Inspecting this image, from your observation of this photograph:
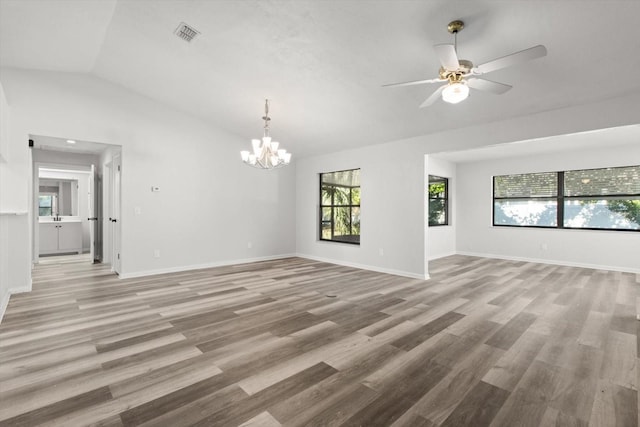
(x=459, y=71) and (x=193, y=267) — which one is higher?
(x=459, y=71)

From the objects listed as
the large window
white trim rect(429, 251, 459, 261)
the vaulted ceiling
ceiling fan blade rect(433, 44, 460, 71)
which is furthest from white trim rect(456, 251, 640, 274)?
ceiling fan blade rect(433, 44, 460, 71)

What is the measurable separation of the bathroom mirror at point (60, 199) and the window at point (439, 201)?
9976mm

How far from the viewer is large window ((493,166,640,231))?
5941mm

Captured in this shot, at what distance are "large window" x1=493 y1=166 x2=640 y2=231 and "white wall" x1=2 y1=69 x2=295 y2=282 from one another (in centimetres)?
568

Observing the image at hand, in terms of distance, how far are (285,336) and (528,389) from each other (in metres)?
1.88

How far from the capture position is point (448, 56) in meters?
2.29

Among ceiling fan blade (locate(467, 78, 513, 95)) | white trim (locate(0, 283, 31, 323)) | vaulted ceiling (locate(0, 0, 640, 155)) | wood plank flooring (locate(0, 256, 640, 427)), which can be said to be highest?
vaulted ceiling (locate(0, 0, 640, 155))

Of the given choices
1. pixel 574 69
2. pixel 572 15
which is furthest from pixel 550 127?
pixel 572 15

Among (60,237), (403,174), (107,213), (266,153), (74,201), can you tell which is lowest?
(60,237)

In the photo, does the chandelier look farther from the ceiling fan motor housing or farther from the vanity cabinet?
the vanity cabinet

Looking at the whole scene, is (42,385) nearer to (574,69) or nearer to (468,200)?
(574,69)

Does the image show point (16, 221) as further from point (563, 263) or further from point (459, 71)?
point (563, 263)

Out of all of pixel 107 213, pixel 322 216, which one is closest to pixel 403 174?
pixel 322 216

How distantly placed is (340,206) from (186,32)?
446cm
